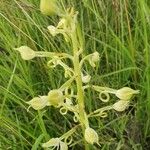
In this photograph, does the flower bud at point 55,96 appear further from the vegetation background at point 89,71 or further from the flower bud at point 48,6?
the vegetation background at point 89,71

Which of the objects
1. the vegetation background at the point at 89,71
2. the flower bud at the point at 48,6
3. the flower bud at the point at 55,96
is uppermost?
the flower bud at the point at 48,6

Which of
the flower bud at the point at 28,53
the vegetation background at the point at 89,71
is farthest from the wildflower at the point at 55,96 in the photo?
the vegetation background at the point at 89,71

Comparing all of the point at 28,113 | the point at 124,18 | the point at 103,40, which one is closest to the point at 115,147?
the point at 28,113

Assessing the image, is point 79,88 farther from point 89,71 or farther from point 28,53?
point 89,71

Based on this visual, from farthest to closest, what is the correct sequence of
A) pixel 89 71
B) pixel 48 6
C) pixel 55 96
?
1. pixel 89 71
2. pixel 55 96
3. pixel 48 6

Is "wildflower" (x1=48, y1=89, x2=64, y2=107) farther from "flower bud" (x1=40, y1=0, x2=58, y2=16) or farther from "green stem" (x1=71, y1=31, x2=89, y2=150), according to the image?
"flower bud" (x1=40, y1=0, x2=58, y2=16)

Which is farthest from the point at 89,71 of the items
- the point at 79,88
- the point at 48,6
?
the point at 48,6

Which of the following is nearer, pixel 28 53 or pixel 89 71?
pixel 28 53

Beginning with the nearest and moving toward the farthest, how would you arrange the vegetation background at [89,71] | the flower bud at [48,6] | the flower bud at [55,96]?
1. the flower bud at [48,6]
2. the flower bud at [55,96]
3. the vegetation background at [89,71]

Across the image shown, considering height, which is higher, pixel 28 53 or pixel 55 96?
pixel 28 53

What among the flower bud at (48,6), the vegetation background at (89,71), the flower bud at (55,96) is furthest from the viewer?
the vegetation background at (89,71)
